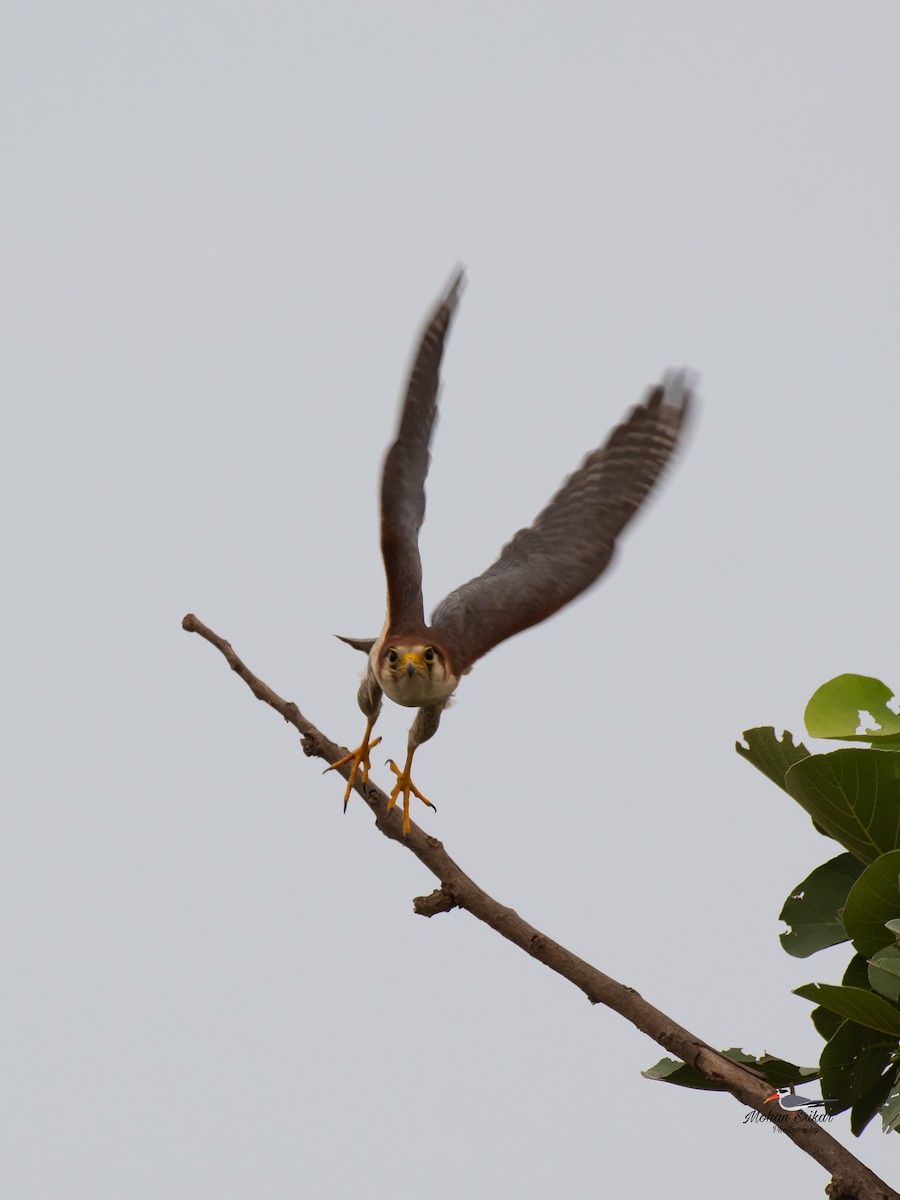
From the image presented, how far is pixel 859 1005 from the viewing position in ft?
10.2

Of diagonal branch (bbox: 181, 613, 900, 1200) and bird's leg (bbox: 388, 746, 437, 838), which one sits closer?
diagonal branch (bbox: 181, 613, 900, 1200)

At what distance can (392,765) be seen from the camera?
5.25 m

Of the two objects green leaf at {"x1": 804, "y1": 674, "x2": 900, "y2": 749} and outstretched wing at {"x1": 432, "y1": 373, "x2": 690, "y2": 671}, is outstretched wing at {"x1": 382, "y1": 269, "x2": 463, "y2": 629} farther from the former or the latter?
green leaf at {"x1": 804, "y1": 674, "x2": 900, "y2": 749}

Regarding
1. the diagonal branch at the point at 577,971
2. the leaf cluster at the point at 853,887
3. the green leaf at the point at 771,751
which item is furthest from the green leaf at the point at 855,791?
the diagonal branch at the point at 577,971

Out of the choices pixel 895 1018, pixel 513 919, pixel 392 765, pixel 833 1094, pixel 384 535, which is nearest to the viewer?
pixel 895 1018

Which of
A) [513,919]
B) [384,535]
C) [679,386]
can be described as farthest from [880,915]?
[679,386]

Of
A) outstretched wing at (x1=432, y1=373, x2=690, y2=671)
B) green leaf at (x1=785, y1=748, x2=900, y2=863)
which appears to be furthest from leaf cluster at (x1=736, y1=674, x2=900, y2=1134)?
outstretched wing at (x1=432, y1=373, x2=690, y2=671)

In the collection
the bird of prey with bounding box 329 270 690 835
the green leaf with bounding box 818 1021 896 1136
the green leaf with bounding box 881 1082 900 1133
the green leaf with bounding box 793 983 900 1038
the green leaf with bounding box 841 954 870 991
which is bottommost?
the green leaf with bounding box 881 1082 900 1133

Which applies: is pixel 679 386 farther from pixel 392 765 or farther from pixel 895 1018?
pixel 895 1018

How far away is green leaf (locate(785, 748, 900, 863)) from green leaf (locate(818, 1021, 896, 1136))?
0.46 m

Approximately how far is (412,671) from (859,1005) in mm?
2310

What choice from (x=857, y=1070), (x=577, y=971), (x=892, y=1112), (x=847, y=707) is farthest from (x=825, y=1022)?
(x=847, y=707)

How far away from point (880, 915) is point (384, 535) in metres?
2.37

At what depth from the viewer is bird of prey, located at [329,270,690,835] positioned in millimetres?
5023
